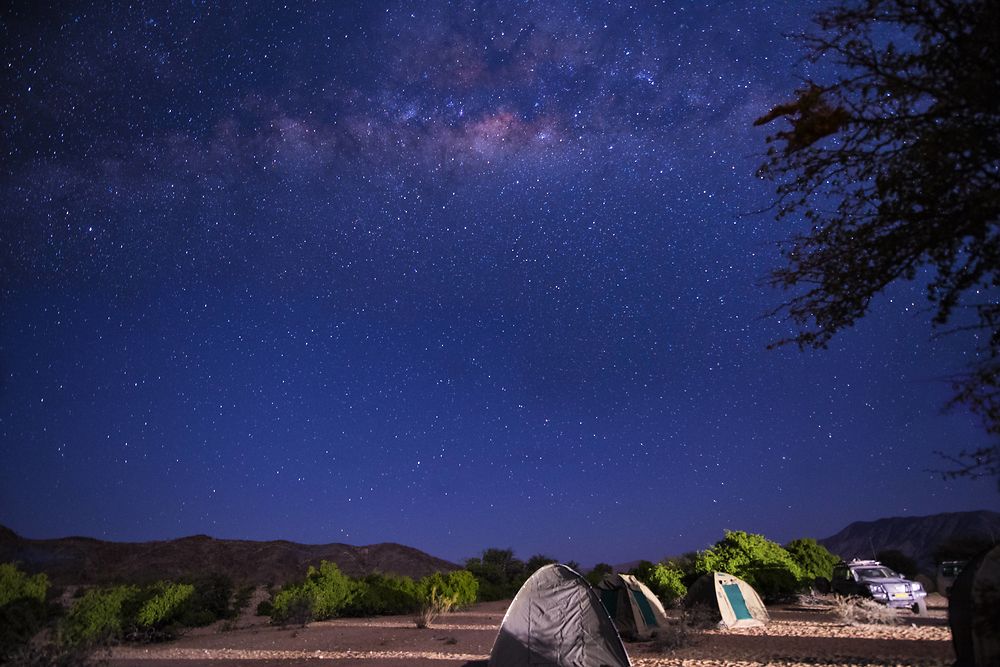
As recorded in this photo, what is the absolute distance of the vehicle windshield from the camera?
77.8ft

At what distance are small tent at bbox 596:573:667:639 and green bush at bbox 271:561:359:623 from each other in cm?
1293

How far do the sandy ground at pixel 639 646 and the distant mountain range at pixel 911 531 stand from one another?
228 ft

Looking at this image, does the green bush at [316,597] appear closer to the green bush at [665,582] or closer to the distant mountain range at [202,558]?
the green bush at [665,582]

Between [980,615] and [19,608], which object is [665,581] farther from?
[19,608]

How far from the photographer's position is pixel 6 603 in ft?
61.6

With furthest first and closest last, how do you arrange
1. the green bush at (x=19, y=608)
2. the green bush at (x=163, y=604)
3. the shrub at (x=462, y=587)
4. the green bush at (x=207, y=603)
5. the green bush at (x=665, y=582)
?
the shrub at (x=462, y=587)
the green bush at (x=665, y=582)
the green bush at (x=207, y=603)
the green bush at (x=163, y=604)
the green bush at (x=19, y=608)

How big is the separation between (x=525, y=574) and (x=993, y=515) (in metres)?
72.9

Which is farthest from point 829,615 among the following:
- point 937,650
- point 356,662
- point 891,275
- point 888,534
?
point 888,534

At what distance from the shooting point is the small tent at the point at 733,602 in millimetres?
19688

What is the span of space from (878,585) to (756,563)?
21.0 ft

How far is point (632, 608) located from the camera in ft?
62.2

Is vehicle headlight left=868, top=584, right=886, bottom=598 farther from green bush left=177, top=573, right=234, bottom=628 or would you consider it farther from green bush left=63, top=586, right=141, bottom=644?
green bush left=177, top=573, right=234, bottom=628

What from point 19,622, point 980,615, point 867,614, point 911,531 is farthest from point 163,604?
point 911,531

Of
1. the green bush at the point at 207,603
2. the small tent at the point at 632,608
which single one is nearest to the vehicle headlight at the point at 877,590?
the small tent at the point at 632,608
